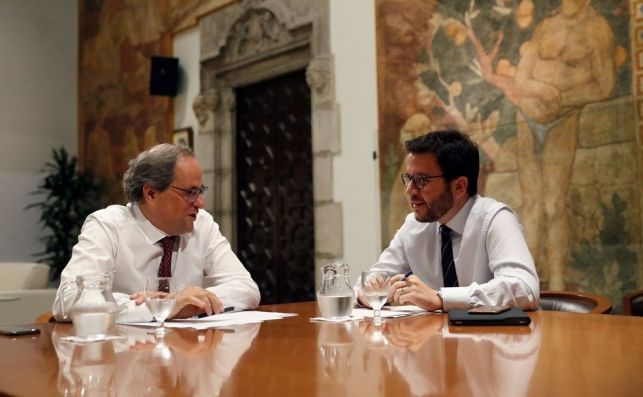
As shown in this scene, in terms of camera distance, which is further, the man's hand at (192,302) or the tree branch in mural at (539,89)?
the tree branch in mural at (539,89)

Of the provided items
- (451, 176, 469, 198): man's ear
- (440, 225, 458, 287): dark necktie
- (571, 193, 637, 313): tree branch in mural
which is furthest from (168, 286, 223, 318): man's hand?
(571, 193, 637, 313): tree branch in mural

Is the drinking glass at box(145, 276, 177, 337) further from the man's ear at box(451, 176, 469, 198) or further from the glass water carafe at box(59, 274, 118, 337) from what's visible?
the man's ear at box(451, 176, 469, 198)

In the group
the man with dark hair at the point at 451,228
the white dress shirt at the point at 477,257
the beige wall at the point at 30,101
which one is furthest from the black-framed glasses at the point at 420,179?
the beige wall at the point at 30,101

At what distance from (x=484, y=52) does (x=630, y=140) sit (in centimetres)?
123

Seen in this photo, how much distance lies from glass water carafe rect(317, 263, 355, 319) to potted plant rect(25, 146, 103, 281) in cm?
699

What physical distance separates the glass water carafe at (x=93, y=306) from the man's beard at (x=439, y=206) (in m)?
1.49

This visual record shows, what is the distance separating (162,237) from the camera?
2.88m

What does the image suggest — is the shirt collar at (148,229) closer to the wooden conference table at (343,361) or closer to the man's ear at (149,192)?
the man's ear at (149,192)

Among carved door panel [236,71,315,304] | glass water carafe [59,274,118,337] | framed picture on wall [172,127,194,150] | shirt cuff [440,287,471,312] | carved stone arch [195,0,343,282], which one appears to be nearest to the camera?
glass water carafe [59,274,118,337]

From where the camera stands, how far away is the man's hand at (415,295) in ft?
7.54

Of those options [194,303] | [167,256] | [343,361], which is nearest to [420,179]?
[167,256]

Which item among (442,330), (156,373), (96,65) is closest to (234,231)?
(96,65)

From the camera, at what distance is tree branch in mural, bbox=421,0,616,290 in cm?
432

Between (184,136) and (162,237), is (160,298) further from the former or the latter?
(184,136)
